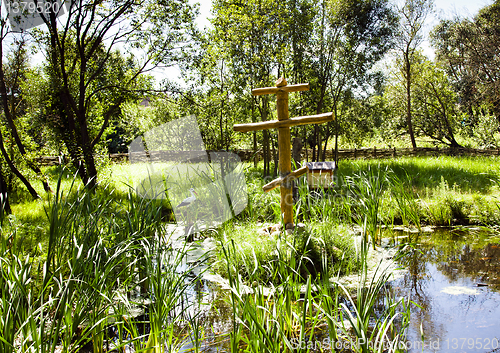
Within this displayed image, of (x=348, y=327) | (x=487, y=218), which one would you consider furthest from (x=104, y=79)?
(x=487, y=218)

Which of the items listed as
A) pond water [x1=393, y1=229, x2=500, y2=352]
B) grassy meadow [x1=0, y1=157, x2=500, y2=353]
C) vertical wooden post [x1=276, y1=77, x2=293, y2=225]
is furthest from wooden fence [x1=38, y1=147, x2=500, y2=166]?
pond water [x1=393, y1=229, x2=500, y2=352]

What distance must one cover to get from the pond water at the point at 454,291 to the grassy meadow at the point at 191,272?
0.72 feet

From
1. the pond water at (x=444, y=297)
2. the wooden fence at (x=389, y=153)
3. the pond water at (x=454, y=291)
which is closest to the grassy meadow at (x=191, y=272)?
the pond water at (x=444, y=297)

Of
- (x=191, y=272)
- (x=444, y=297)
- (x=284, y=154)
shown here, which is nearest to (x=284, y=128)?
(x=284, y=154)

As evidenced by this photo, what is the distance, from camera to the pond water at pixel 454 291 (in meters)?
2.33

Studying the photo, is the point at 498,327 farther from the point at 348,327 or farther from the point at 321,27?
the point at 321,27

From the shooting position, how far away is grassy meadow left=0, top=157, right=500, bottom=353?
72.7 inches

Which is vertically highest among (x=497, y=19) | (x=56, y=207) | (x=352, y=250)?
(x=497, y=19)

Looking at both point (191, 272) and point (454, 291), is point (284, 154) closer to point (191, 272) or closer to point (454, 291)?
point (191, 272)

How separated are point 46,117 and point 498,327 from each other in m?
9.09

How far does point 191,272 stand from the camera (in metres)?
3.79

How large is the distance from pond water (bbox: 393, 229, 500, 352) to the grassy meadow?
8.7 inches

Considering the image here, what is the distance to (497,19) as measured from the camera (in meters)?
12.3

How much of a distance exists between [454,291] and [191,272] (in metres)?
2.65
